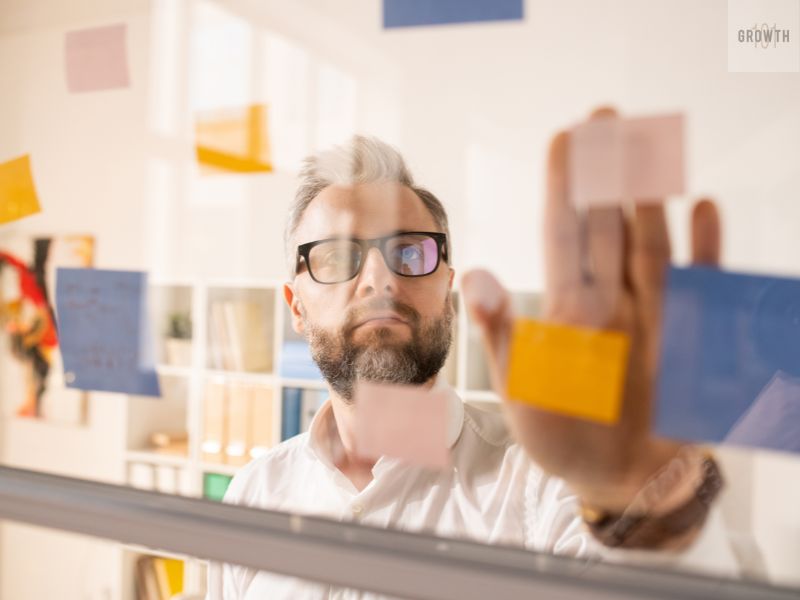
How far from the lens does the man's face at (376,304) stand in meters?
0.66

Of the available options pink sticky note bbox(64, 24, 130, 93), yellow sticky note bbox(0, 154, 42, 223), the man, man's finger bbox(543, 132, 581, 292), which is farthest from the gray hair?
yellow sticky note bbox(0, 154, 42, 223)

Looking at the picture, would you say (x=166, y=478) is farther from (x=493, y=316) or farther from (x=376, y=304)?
(x=493, y=316)

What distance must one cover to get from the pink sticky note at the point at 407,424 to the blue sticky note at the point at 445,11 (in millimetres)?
382

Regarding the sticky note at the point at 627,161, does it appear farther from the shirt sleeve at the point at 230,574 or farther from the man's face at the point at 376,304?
the shirt sleeve at the point at 230,574

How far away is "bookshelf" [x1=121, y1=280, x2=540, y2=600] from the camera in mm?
745

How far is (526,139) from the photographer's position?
62 centimetres

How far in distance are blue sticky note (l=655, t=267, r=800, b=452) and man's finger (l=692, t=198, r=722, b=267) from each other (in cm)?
1

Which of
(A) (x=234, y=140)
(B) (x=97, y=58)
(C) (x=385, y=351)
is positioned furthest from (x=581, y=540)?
(B) (x=97, y=58)

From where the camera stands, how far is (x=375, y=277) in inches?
26.3

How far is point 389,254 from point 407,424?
0.58 ft

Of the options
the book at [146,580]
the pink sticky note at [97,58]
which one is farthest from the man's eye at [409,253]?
the book at [146,580]

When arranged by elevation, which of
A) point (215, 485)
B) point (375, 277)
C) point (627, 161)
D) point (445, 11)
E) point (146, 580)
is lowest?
point (146, 580)

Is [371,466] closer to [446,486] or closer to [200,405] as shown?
[446,486]

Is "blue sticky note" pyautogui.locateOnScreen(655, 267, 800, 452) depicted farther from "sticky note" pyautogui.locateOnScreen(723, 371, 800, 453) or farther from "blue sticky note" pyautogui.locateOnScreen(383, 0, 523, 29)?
"blue sticky note" pyautogui.locateOnScreen(383, 0, 523, 29)
